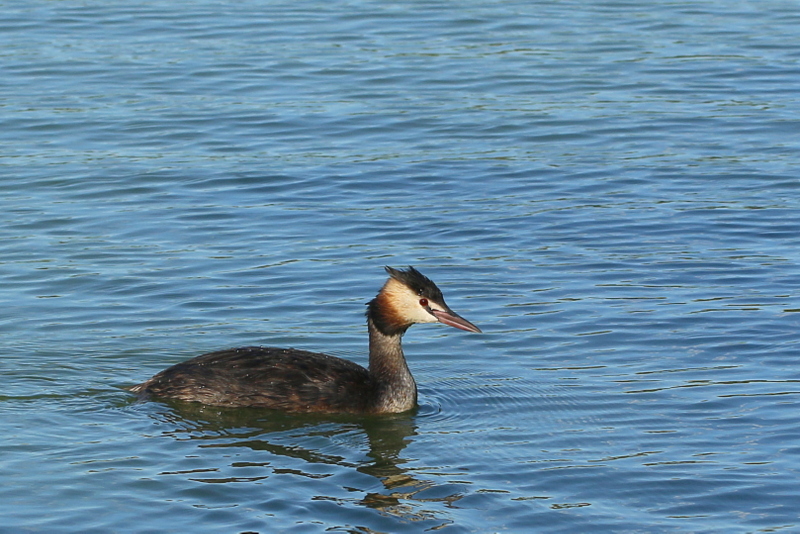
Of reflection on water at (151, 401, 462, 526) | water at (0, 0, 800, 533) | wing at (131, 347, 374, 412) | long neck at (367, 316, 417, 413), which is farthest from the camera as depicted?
long neck at (367, 316, 417, 413)

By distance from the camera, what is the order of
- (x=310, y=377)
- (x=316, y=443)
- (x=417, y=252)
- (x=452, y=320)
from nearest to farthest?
(x=316, y=443)
(x=310, y=377)
(x=452, y=320)
(x=417, y=252)

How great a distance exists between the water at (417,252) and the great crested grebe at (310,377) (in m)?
0.16

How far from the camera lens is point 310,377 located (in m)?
10.5

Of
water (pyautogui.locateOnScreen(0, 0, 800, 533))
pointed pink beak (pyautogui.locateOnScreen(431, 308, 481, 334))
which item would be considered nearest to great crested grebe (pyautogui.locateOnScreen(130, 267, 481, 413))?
pointed pink beak (pyautogui.locateOnScreen(431, 308, 481, 334))

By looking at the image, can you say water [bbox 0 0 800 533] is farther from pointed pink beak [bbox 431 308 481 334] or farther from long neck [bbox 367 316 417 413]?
pointed pink beak [bbox 431 308 481 334]

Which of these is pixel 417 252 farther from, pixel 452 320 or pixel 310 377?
pixel 310 377

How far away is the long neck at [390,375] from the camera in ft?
34.6

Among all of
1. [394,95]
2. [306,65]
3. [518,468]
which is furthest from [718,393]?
[306,65]

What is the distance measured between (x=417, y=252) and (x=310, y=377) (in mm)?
3628

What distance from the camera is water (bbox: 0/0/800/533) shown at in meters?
8.93

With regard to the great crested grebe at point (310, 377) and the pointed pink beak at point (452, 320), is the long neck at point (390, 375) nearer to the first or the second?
the great crested grebe at point (310, 377)

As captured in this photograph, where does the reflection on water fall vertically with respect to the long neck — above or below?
below

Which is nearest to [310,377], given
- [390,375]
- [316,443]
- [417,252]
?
[390,375]

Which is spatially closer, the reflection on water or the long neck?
the reflection on water
